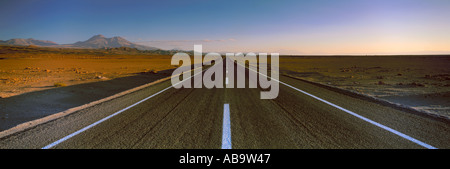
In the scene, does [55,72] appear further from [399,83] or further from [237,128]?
[399,83]

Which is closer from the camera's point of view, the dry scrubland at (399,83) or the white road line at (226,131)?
the white road line at (226,131)

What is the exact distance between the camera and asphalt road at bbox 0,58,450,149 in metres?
3.47

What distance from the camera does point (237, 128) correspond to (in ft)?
13.8

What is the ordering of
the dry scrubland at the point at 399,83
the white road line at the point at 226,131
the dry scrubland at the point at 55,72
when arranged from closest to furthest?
the white road line at the point at 226,131 → the dry scrubland at the point at 399,83 → the dry scrubland at the point at 55,72

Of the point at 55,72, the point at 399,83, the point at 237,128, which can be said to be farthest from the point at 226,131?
the point at 55,72

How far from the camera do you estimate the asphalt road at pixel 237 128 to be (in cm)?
347

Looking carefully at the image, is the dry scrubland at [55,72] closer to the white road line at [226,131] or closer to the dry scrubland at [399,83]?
the white road line at [226,131]

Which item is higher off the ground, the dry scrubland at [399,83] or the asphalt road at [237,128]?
the dry scrubland at [399,83]

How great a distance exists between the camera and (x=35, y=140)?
3.64 metres

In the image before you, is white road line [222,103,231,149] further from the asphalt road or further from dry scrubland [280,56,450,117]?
dry scrubland [280,56,450,117]

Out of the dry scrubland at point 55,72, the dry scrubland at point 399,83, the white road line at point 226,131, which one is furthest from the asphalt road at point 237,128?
the dry scrubland at point 55,72
